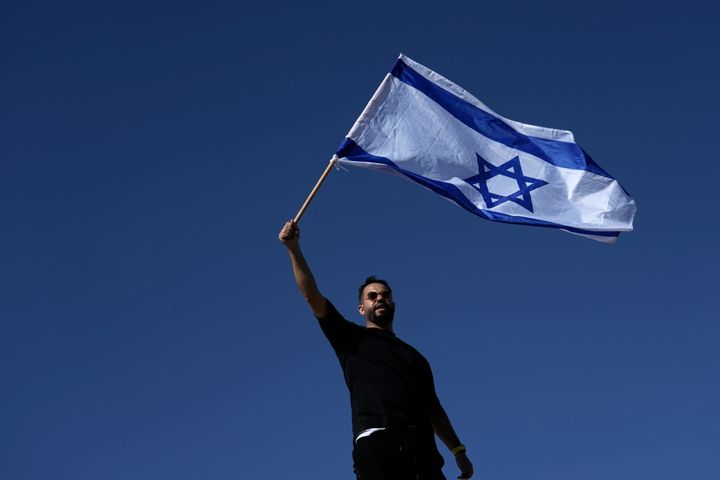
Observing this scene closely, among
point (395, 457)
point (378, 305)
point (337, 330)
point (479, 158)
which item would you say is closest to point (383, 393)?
point (395, 457)

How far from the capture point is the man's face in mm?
7574

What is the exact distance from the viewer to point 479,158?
988 centimetres

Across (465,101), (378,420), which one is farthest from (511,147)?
(378,420)

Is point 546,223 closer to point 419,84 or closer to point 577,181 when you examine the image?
point 577,181

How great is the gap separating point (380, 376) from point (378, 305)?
0.79 metres

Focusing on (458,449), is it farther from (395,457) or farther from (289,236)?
(289,236)

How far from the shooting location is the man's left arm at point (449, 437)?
7465mm

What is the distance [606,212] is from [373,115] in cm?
256

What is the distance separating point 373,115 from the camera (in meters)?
9.63

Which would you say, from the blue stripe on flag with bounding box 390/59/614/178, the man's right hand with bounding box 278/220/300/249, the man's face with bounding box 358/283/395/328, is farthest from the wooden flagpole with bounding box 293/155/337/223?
the blue stripe on flag with bounding box 390/59/614/178

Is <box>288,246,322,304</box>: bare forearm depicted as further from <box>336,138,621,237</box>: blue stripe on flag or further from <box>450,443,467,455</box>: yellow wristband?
<box>336,138,621,237</box>: blue stripe on flag

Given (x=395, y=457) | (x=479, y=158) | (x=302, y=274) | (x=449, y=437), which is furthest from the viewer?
(x=479, y=158)

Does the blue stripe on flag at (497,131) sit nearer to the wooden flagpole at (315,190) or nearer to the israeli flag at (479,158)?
the israeli flag at (479,158)

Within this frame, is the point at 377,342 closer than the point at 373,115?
Yes
